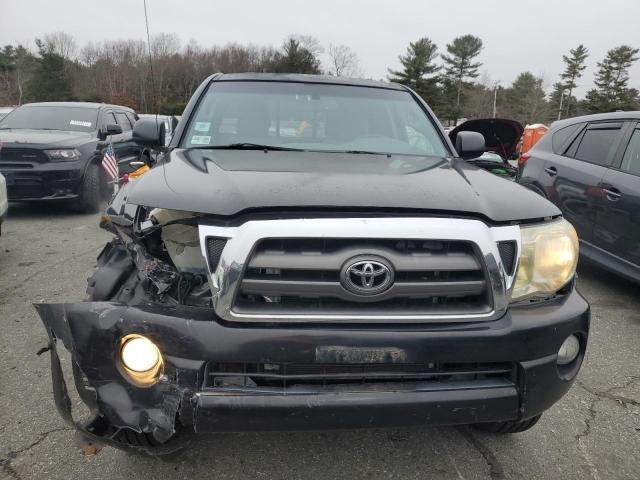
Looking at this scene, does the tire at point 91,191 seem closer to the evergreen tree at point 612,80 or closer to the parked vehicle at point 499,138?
the parked vehicle at point 499,138

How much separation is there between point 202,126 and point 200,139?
148mm

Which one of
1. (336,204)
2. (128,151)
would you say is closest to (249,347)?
(336,204)

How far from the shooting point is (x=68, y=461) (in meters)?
2.10

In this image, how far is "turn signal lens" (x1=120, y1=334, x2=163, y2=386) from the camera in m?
1.65

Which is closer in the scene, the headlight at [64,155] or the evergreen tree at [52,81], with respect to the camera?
the headlight at [64,155]

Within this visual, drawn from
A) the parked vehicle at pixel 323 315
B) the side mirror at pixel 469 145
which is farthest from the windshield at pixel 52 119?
the parked vehicle at pixel 323 315

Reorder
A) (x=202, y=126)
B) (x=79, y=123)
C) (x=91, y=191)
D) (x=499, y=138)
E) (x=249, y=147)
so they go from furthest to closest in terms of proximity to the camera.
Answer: (x=79, y=123) → (x=91, y=191) → (x=499, y=138) → (x=202, y=126) → (x=249, y=147)

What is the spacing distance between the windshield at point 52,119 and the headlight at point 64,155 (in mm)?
988

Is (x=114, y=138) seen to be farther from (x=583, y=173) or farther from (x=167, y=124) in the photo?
(x=583, y=173)

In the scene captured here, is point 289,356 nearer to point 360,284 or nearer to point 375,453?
point 360,284

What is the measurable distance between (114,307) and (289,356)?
2.08 ft

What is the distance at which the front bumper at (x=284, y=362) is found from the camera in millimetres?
1587

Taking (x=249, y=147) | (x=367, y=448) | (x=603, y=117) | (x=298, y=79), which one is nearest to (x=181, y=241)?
(x=249, y=147)

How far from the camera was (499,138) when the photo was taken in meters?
6.95
